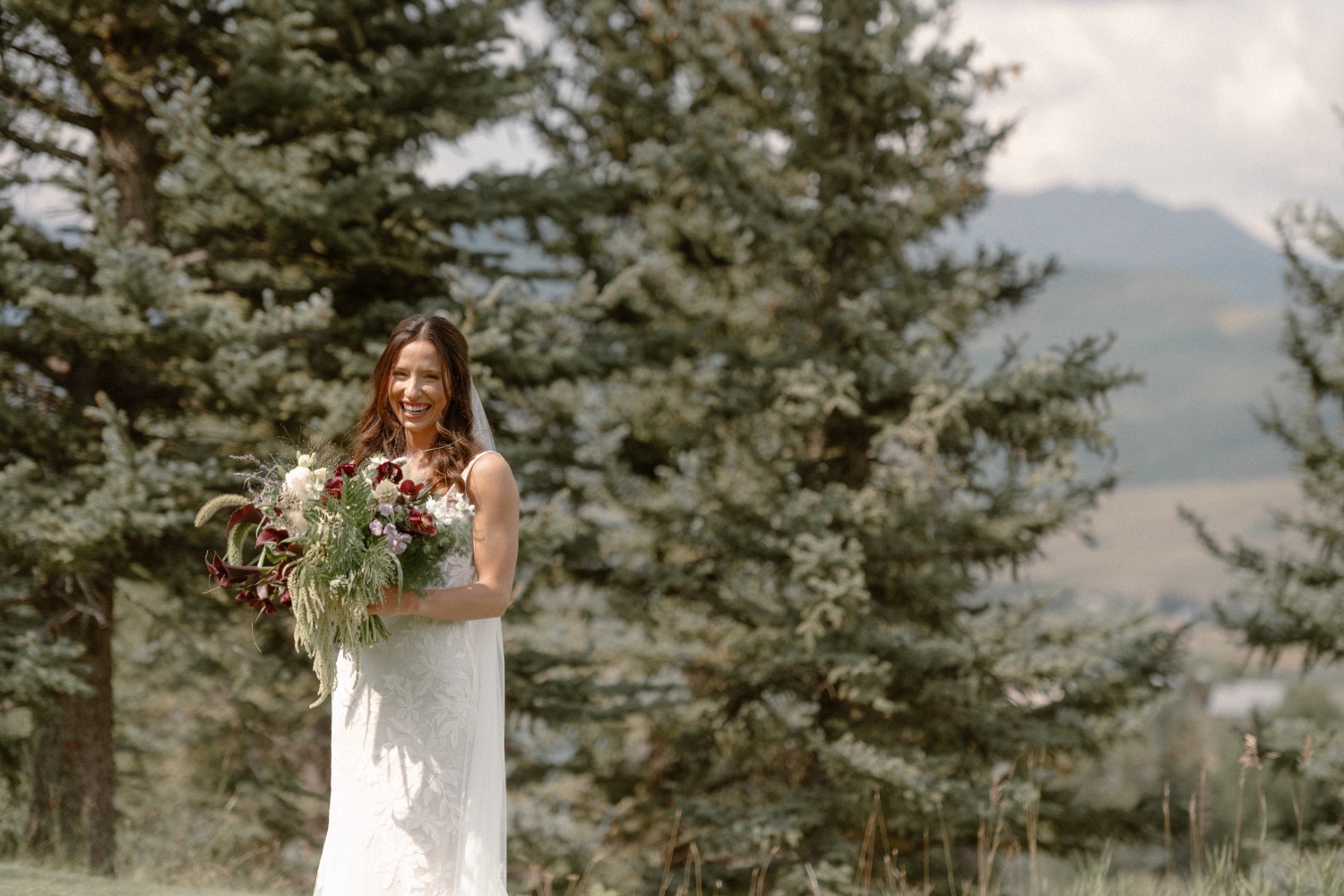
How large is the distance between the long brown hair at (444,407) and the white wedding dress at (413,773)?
0.13 meters

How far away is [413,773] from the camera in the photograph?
363cm

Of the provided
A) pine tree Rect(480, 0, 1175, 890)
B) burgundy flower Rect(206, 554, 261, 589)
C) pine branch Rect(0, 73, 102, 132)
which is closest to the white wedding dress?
burgundy flower Rect(206, 554, 261, 589)

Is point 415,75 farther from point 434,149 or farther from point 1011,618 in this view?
point 1011,618

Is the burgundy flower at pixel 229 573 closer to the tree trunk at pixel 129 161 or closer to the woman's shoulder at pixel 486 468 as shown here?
the woman's shoulder at pixel 486 468

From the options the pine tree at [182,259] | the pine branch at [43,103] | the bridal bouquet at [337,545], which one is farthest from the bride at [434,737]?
the pine branch at [43,103]

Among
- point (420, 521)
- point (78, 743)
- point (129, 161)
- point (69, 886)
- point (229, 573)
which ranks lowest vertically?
point (69, 886)

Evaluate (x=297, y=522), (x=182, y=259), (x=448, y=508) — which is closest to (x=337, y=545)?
(x=297, y=522)

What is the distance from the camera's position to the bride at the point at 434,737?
3.59 m

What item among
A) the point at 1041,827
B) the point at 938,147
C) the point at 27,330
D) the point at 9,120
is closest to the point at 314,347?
the point at 27,330

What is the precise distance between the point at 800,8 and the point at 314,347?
608 centimetres

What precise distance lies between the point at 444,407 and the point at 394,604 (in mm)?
778

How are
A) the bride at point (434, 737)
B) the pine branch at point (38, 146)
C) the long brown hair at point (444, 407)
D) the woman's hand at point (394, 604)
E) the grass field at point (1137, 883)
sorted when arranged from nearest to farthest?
the woman's hand at point (394, 604) → the bride at point (434, 737) → the long brown hair at point (444, 407) → the grass field at point (1137, 883) → the pine branch at point (38, 146)

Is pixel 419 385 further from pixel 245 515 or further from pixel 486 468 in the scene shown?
pixel 245 515

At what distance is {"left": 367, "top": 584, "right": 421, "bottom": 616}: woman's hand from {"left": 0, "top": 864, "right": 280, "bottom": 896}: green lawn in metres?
2.58
